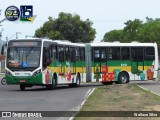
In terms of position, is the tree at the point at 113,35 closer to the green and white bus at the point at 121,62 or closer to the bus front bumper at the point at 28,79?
the green and white bus at the point at 121,62

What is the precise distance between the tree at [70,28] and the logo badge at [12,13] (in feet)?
66.5

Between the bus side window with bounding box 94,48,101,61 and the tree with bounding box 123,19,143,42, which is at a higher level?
the tree with bounding box 123,19,143,42

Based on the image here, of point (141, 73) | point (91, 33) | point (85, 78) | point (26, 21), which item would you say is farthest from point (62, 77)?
point (91, 33)

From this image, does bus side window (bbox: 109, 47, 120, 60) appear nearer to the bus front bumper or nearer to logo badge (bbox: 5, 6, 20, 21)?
the bus front bumper

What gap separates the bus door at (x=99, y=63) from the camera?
3675cm

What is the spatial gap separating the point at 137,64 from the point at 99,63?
2.80 meters

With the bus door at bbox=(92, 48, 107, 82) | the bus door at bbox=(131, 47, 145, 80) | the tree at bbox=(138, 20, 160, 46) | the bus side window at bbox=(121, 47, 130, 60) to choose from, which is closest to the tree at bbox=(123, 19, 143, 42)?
the tree at bbox=(138, 20, 160, 46)

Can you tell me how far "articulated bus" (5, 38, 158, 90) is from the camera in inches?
1167

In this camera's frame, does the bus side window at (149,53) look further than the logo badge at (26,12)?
No

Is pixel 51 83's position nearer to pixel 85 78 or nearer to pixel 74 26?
pixel 85 78

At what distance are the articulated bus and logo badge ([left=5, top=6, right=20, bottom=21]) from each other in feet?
51.5

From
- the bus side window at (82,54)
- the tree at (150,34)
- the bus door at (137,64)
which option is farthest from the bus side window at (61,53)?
the tree at (150,34)

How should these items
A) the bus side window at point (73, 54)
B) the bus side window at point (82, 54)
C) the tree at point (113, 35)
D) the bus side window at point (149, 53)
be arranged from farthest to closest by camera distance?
the tree at point (113, 35) → the bus side window at point (149, 53) → the bus side window at point (82, 54) → the bus side window at point (73, 54)

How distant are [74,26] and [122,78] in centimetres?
3752
